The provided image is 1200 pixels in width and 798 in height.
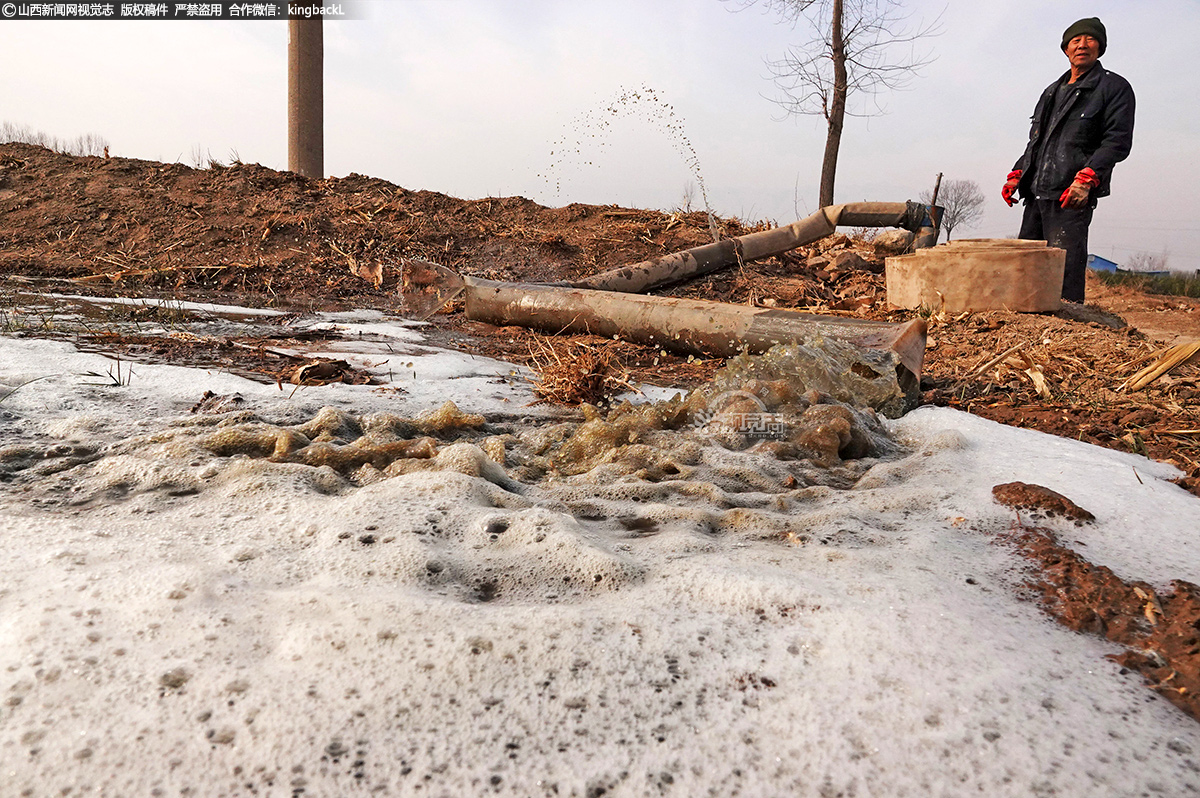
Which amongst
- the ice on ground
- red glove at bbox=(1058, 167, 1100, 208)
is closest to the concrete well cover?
red glove at bbox=(1058, 167, 1100, 208)

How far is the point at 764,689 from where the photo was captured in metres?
1.08

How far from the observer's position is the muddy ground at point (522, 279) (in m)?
2.32

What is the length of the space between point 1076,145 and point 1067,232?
60 centimetres

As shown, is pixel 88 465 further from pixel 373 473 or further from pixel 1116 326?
pixel 1116 326

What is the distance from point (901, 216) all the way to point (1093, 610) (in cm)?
595

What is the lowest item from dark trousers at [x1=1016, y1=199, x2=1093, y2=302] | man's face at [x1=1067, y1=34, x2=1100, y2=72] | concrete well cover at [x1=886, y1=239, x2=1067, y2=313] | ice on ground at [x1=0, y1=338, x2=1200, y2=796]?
ice on ground at [x1=0, y1=338, x2=1200, y2=796]

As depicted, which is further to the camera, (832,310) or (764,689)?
(832,310)

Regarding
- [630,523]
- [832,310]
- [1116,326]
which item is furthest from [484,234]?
[630,523]

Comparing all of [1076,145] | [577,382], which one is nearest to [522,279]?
[577,382]

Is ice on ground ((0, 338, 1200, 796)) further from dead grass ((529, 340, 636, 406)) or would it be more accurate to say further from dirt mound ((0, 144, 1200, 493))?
dirt mound ((0, 144, 1200, 493))

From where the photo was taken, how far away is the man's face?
16.3 ft

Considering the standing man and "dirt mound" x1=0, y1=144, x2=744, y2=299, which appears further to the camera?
"dirt mound" x1=0, y1=144, x2=744, y2=299

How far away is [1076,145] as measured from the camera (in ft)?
16.6

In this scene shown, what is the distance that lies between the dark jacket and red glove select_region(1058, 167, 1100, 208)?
77mm
